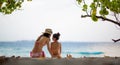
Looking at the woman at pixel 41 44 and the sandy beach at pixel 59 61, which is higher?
the woman at pixel 41 44

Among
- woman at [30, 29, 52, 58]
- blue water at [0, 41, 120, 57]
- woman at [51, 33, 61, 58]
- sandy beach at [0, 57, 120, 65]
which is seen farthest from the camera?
blue water at [0, 41, 120, 57]

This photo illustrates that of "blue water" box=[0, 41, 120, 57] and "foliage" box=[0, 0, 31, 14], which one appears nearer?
"foliage" box=[0, 0, 31, 14]

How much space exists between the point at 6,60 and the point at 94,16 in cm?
275

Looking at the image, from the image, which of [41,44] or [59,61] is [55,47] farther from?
[59,61]

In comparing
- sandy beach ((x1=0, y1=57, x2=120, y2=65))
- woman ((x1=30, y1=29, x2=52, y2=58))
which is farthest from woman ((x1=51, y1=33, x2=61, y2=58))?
sandy beach ((x1=0, y1=57, x2=120, y2=65))

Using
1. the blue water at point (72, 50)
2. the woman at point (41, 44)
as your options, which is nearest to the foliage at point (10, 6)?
the woman at point (41, 44)

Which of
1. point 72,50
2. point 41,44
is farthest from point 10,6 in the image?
point 72,50

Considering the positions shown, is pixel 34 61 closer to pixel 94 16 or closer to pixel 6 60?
pixel 6 60

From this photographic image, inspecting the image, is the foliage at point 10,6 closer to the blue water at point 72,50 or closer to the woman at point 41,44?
the woman at point 41,44

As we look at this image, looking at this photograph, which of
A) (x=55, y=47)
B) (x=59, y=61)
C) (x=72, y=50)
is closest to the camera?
(x=59, y=61)

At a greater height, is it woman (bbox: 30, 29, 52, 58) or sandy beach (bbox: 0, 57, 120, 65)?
woman (bbox: 30, 29, 52, 58)

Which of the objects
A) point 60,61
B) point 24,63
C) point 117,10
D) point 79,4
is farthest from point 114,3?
point 24,63

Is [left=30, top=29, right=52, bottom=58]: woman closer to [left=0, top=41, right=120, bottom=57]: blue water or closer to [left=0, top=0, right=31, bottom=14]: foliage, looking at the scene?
[left=0, top=0, right=31, bottom=14]: foliage

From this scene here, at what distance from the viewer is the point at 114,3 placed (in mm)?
9633
